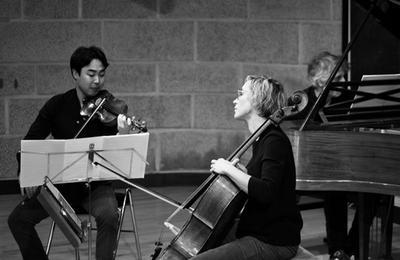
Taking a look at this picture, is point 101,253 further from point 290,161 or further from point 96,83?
point 290,161

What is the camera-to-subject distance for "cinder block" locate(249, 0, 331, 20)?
20.1ft

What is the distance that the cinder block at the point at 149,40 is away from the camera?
20.3 feet

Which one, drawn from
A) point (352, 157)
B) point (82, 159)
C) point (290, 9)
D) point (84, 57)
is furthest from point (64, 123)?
point (290, 9)

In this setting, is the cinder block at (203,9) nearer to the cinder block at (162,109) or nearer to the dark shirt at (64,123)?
the cinder block at (162,109)

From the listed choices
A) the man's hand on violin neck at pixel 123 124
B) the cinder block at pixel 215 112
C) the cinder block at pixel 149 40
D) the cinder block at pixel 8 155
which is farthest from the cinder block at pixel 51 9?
the man's hand on violin neck at pixel 123 124

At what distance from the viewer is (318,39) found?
6156 millimetres

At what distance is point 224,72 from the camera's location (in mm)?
6293

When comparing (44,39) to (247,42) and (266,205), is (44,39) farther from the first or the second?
(266,205)

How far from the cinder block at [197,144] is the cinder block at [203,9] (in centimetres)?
97

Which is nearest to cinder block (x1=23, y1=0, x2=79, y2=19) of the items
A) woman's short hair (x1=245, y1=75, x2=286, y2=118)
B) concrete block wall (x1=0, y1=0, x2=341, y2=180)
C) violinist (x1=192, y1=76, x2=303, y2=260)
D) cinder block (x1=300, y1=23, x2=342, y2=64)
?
concrete block wall (x1=0, y1=0, x2=341, y2=180)

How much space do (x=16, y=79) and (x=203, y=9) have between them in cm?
162

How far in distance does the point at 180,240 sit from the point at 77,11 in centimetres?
356

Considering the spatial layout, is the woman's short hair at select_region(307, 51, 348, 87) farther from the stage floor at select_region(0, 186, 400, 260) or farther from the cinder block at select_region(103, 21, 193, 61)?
the cinder block at select_region(103, 21, 193, 61)

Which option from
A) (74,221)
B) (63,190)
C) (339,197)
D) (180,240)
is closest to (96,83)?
(63,190)
